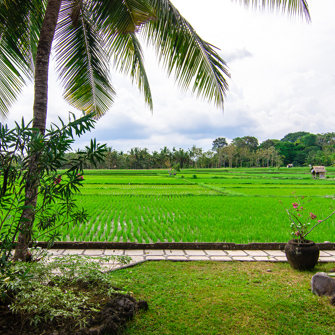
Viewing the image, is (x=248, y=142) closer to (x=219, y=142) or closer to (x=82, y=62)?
(x=219, y=142)

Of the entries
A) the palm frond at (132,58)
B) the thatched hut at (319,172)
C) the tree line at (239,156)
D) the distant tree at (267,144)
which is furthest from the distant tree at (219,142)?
the palm frond at (132,58)

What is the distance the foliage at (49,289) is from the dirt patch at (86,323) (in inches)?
Result: 2.2

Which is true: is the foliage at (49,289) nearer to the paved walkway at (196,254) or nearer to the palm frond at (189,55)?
the paved walkway at (196,254)

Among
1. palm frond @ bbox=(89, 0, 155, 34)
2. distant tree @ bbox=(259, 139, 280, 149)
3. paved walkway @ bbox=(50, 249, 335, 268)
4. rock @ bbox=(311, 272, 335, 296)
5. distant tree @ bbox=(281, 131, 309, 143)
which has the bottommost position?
paved walkway @ bbox=(50, 249, 335, 268)

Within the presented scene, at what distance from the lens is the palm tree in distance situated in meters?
3.46

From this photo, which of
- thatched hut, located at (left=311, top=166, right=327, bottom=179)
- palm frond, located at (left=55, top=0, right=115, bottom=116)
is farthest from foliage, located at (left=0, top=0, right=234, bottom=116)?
thatched hut, located at (left=311, top=166, right=327, bottom=179)

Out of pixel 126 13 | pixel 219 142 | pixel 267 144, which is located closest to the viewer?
pixel 126 13

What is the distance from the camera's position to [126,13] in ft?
13.3

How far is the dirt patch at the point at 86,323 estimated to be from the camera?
2.13 meters

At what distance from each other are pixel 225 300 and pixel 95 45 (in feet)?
15.6

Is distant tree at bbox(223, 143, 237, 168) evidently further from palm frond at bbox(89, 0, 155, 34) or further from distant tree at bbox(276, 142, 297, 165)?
palm frond at bbox(89, 0, 155, 34)

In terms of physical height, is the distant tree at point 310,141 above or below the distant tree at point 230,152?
above

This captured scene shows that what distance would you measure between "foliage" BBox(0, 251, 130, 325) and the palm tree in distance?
497mm

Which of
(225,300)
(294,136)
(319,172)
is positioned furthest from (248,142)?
(225,300)
